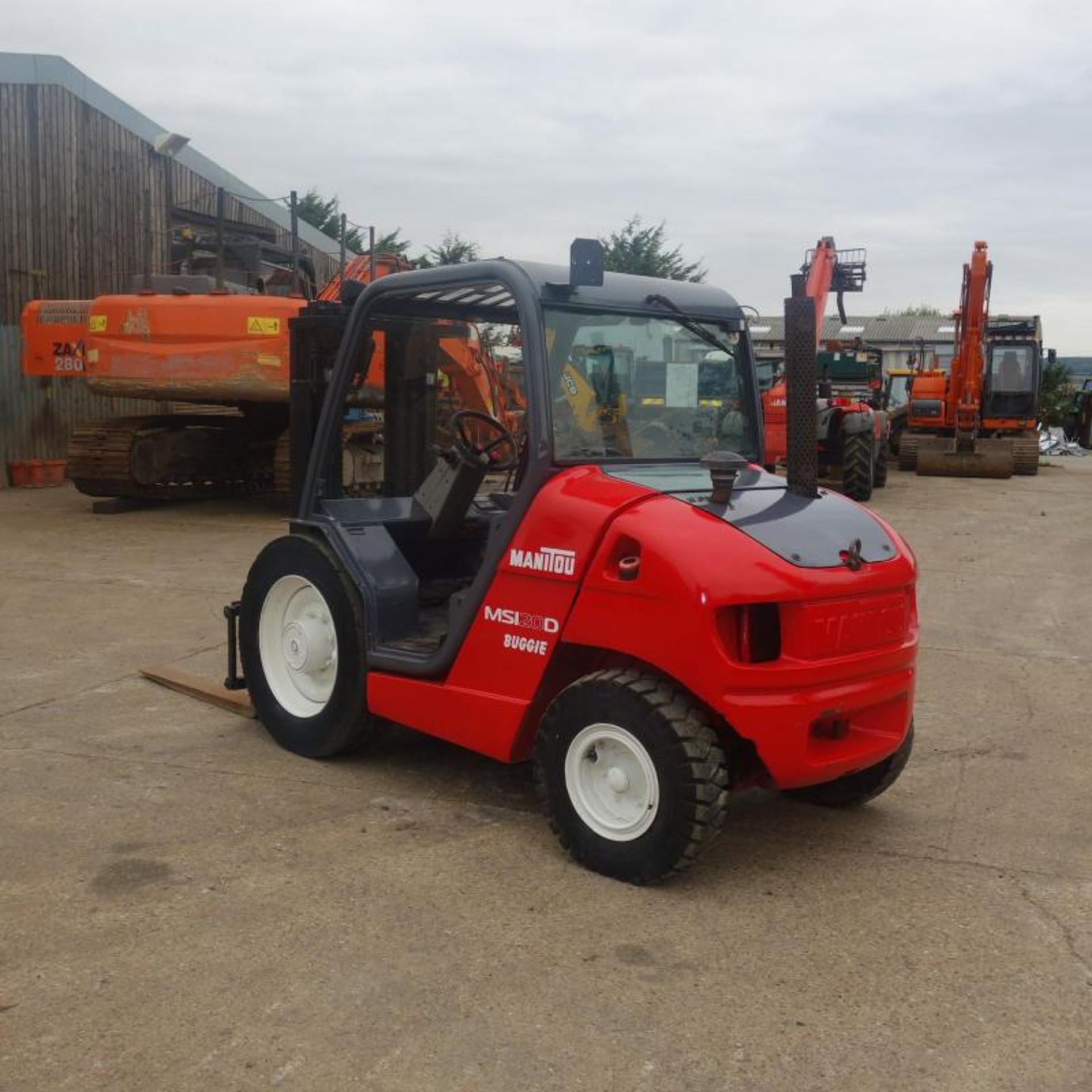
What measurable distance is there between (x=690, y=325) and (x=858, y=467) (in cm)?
1340

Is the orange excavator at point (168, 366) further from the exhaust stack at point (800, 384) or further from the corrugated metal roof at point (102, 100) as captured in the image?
the exhaust stack at point (800, 384)

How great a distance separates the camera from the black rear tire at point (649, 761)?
12.5 ft

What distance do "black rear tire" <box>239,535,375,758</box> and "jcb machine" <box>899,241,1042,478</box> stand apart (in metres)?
Result: 20.1

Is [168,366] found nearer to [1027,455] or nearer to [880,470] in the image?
[880,470]

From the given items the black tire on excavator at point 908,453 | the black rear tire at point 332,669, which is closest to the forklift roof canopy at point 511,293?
the black rear tire at point 332,669

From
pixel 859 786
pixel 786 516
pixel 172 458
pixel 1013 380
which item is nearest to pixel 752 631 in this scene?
pixel 786 516

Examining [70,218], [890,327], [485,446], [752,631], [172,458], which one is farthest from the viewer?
[890,327]

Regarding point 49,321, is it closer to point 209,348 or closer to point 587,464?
point 209,348

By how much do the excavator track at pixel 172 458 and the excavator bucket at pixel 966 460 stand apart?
43.1 ft

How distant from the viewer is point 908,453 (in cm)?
2477

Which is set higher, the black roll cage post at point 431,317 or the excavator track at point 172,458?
the black roll cage post at point 431,317

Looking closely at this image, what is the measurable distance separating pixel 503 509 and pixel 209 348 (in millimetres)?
9437

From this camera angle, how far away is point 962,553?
12273mm

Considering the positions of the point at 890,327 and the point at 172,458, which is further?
the point at 890,327
